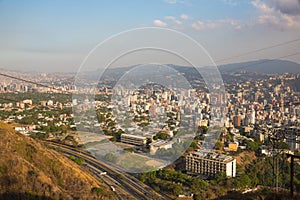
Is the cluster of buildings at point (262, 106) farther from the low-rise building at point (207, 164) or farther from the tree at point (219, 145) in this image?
the low-rise building at point (207, 164)

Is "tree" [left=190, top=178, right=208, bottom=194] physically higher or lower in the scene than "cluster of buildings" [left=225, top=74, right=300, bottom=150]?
lower

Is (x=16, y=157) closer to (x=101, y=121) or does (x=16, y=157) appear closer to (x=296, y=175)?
(x=101, y=121)

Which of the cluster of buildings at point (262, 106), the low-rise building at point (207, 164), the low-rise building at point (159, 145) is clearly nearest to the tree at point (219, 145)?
the cluster of buildings at point (262, 106)

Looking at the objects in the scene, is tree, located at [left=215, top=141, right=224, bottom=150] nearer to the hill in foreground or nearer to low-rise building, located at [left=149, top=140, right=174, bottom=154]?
low-rise building, located at [left=149, top=140, right=174, bottom=154]

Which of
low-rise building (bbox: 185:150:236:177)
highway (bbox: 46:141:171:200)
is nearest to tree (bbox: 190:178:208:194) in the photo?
highway (bbox: 46:141:171:200)

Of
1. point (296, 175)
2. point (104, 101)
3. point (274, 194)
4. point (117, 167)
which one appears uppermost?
point (104, 101)

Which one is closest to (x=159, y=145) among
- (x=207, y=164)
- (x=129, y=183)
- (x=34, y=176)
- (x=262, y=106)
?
(x=129, y=183)

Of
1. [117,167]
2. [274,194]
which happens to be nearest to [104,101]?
[117,167]
